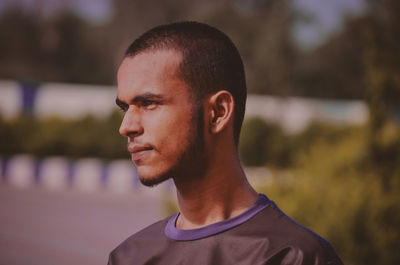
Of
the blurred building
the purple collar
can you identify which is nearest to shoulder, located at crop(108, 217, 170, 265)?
the purple collar

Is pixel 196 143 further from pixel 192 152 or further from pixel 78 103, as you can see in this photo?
pixel 78 103

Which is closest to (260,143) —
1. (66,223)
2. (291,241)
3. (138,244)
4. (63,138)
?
(63,138)

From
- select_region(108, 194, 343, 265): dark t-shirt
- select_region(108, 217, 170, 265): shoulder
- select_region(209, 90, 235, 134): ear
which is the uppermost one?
select_region(209, 90, 235, 134): ear

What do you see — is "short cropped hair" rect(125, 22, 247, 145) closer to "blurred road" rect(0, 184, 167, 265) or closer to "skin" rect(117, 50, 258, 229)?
"skin" rect(117, 50, 258, 229)

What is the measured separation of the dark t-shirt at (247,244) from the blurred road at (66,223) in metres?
5.46

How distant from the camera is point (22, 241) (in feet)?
25.8

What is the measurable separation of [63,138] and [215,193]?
1499 centimetres

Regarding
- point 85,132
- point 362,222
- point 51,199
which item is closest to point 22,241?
point 51,199

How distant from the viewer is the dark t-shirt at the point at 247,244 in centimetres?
147

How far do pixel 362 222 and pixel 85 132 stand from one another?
1232cm

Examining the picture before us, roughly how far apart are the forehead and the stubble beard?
11 centimetres

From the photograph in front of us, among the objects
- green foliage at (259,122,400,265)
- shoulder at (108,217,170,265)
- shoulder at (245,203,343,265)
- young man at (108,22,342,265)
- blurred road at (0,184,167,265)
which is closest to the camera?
shoulder at (245,203,343,265)

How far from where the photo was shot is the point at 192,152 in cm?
160

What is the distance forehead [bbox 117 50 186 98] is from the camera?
158cm
